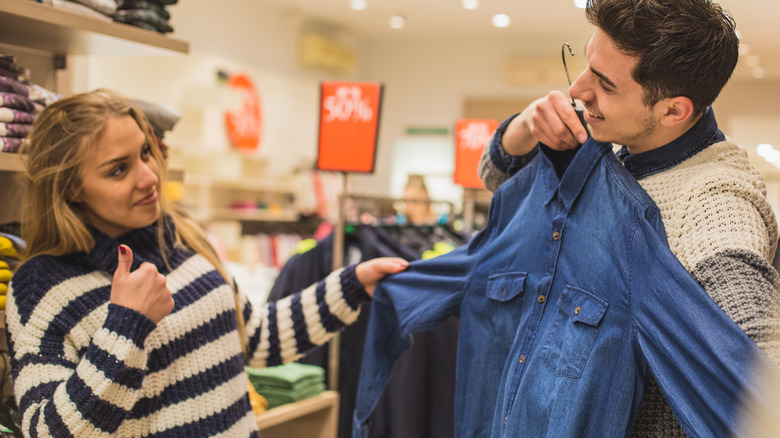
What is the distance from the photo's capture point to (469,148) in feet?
11.6

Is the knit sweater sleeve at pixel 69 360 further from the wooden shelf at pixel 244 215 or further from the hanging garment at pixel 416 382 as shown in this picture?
the wooden shelf at pixel 244 215

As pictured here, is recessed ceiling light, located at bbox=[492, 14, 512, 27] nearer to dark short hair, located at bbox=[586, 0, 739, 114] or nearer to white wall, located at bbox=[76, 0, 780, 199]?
white wall, located at bbox=[76, 0, 780, 199]

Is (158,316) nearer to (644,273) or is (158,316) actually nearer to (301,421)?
(644,273)

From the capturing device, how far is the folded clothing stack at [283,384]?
94.5 inches

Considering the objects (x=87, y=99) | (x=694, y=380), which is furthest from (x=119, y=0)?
(x=694, y=380)

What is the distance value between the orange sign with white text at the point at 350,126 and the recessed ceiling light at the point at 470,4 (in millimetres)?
5765

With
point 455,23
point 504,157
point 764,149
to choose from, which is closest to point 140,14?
point 504,157

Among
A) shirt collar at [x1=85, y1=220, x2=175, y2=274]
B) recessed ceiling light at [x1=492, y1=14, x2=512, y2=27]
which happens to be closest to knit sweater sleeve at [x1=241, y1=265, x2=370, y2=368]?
shirt collar at [x1=85, y1=220, x2=175, y2=274]

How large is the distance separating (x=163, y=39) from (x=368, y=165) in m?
0.86

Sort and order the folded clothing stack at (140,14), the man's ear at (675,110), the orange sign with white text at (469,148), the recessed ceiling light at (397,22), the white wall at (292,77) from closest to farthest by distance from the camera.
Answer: the man's ear at (675,110) → the folded clothing stack at (140,14) → the orange sign with white text at (469,148) → the white wall at (292,77) → the recessed ceiling light at (397,22)

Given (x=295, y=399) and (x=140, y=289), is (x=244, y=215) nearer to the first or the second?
(x=295, y=399)

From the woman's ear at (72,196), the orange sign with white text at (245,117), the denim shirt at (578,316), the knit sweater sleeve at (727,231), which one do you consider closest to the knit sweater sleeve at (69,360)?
the woman's ear at (72,196)

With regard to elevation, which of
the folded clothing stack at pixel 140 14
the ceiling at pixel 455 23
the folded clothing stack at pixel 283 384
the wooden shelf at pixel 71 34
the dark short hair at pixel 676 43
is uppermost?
the ceiling at pixel 455 23

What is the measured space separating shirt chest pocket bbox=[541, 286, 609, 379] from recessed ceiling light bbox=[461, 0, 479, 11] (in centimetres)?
720
